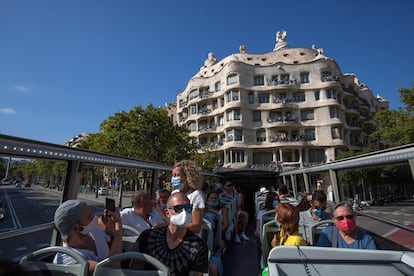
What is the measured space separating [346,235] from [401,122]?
2348 cm

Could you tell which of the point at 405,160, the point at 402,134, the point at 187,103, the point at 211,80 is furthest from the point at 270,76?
the point at 405,160

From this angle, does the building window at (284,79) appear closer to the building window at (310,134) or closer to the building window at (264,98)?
the building window at (264,98)

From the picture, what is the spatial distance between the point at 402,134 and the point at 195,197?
24306 mm

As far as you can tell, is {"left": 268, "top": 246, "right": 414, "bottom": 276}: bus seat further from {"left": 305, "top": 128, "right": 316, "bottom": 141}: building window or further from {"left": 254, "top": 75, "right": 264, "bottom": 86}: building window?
{"left": 254, "top": 75, "right": 264, "bottom": 86}: building window

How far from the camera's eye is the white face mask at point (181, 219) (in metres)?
2.01

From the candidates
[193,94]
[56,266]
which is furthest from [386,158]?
[193,94]

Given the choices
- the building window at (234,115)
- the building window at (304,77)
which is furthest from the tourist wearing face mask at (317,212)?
the building window at (304,77)

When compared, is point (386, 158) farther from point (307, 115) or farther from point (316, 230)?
point (307, 115)

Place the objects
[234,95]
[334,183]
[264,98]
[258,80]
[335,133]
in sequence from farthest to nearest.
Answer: [258,80]
[264,98]
[234,95]
[335,133]
[334,183]

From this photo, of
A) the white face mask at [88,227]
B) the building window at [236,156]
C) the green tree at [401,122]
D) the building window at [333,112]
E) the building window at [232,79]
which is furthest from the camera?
the building window at [232,79]

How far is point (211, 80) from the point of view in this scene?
133 feet

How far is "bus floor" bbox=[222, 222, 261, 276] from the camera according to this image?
15.3 feet

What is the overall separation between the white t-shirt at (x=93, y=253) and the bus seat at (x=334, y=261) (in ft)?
4.42

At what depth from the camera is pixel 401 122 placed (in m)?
20.4
